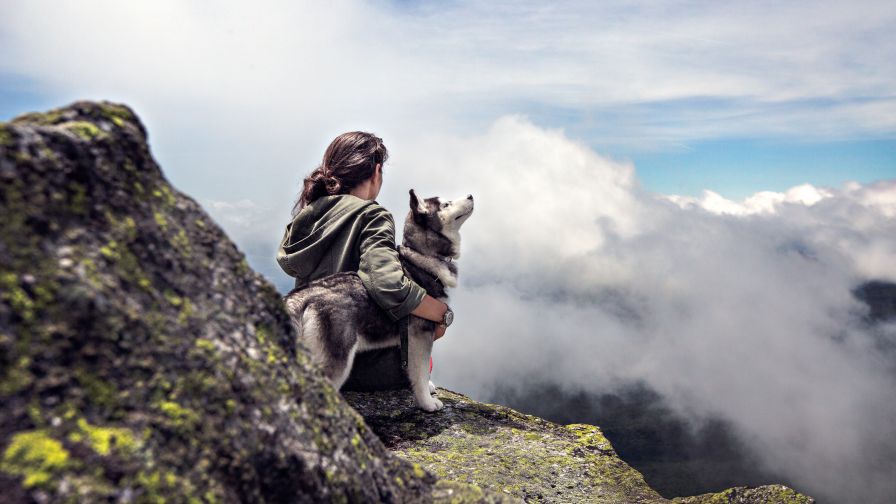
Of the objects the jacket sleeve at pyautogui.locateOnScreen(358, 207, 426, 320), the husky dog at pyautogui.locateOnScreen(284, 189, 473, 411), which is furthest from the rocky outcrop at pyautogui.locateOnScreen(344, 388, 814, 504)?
the jacket sleeve at pyautogui.locateOnScreen(358, 207, 426, 320)

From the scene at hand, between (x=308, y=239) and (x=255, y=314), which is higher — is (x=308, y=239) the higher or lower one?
the higher one

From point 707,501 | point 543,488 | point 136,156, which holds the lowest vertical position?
point 543,488

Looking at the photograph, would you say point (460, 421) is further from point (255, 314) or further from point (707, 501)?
point (255, 314)

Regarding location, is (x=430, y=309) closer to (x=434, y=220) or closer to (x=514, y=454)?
(x=434, y=220)

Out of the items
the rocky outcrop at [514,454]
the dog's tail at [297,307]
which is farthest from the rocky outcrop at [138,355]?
the dog's tail at [297,307]

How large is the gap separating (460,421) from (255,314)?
A: 258 inches

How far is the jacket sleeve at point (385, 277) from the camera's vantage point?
8930 millimetres

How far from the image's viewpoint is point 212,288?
3.50 meters

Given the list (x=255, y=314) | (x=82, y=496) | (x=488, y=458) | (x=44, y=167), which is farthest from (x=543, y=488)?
(x=44, y=167)

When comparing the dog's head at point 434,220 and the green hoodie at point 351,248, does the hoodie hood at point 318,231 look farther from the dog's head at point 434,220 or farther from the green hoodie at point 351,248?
the dog's head at point 434,220

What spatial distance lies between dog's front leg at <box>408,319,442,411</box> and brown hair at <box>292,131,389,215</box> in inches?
111

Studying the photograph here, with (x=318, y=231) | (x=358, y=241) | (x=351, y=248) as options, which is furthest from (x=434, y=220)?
(x=318, y=231)

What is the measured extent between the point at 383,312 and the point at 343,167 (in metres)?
2.87

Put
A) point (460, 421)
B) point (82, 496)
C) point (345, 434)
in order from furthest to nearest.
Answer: point (460, 421)
point (345, 434)
point (82, 496)
